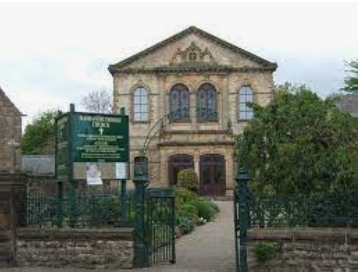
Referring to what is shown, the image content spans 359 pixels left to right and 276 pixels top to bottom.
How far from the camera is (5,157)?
63.4 feet

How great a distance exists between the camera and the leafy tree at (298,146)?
13422mm

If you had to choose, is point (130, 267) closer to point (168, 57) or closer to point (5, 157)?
point (5, 157)

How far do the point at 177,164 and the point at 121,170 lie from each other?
31.1 m

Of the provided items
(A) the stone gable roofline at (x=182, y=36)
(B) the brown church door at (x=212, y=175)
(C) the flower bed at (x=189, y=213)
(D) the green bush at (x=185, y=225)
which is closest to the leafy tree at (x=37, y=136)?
(A) the stone gable roofline at (x=182, y=36)

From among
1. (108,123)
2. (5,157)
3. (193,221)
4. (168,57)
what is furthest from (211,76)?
(108,123)

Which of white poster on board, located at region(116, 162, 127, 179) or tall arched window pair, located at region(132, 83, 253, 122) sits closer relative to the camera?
white poster on board, located at region(116, 162, 127, 179)

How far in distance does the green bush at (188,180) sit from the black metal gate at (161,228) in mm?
26382

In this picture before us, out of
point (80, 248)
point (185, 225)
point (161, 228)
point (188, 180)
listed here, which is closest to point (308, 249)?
point (161, 228)

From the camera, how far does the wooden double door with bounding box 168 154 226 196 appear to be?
44469 mm

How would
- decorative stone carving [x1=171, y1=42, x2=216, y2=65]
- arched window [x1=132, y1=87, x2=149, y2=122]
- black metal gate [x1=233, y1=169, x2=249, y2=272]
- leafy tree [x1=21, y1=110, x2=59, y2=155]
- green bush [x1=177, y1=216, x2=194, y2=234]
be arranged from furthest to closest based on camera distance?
leafy tree [x1=21, y1=110, x2=59, y2=155] → decorative stone carving [x1=171, y1=42, x2=216, y2=65] → arched window [x1=132, y1=87, x2=149, y2=122] → green bush [x1=177, y1=216, x2=194, y2=234] → black metal gate [x1=233, y1=169, x2=249, y2=272]

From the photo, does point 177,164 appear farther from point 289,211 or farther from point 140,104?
point 289,211

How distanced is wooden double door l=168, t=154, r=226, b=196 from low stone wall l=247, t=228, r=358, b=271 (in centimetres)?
3207

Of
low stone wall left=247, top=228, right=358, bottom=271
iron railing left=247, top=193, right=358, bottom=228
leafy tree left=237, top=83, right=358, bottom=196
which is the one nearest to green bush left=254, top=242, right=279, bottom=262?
low stone wall left=247, top=228, right=358, bottom=271

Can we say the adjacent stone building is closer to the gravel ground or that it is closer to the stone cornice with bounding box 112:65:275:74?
the gravel ground
